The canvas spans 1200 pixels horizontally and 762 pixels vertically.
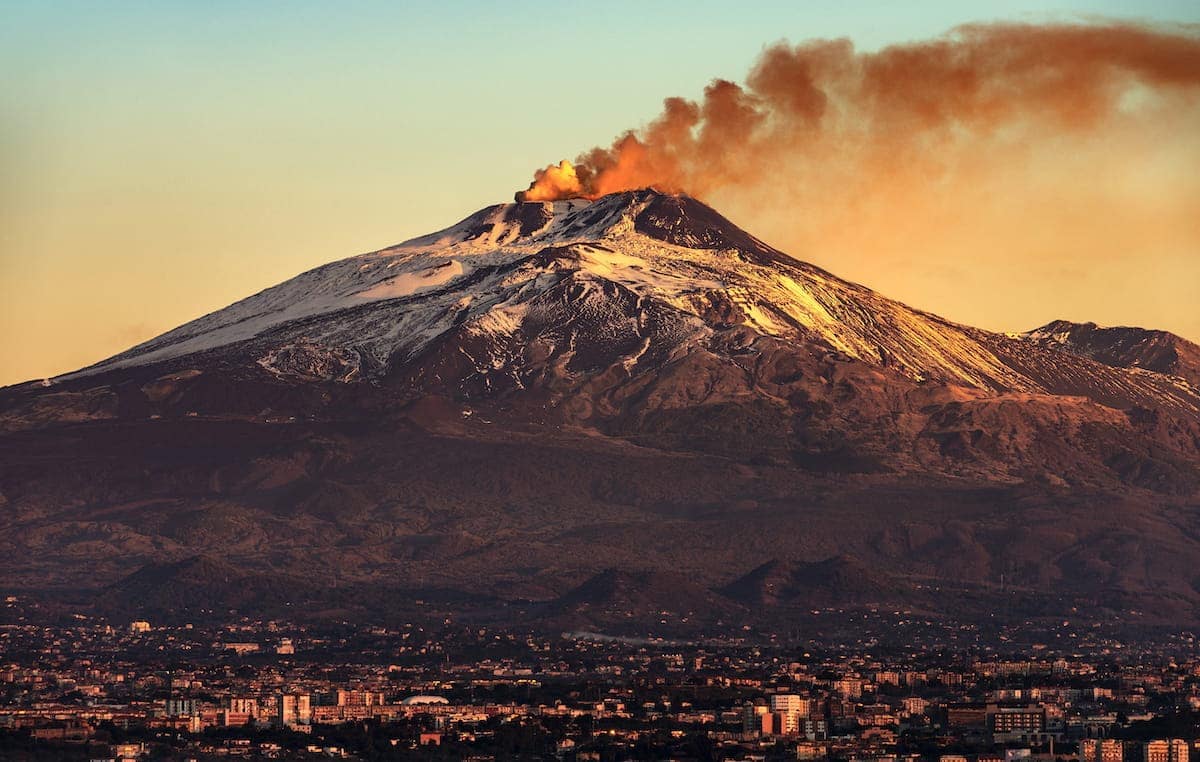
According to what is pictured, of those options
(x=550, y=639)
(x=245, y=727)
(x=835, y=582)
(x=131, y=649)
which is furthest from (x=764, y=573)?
(x=245, y=727)

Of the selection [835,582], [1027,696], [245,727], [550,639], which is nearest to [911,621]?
[835,582]

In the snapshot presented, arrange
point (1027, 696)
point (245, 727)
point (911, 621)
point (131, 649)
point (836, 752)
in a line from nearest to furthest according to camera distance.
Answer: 1. point (836, 752)
2. point (245, 727)
3. point (1027, 696)
4. point (131, 649)
5. point (911, 621)

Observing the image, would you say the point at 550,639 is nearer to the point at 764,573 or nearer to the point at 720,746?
the point at 764,573

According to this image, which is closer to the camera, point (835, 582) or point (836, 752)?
point (836, 752)

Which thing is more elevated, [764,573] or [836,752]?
[764,573]

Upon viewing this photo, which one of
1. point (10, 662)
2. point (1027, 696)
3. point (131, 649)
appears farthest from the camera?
point (131, 649)

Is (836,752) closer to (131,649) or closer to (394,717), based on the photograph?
(394,717)
